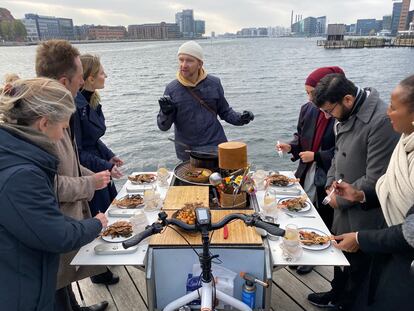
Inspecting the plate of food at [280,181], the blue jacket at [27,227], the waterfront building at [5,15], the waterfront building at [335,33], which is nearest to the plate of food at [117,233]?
the blue jacket at [27,227]

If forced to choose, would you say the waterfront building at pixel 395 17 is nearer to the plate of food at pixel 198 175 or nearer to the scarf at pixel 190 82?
the scarf at pixel 190 82

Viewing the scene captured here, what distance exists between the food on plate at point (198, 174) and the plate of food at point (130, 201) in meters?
0.49

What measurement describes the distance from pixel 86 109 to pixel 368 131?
7.97ft

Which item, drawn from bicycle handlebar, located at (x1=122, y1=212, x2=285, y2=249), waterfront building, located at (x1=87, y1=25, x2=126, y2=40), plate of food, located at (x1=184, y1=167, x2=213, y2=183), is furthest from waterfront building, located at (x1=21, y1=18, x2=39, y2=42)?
bicycle handlebar, located at (x1=122, y1=212, x2=285, y2=249)

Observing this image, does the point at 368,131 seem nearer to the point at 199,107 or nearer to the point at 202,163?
the point at 202,163

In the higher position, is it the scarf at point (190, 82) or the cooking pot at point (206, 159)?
the scarf at point (190, 82)

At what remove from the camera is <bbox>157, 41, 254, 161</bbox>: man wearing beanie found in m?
3.80

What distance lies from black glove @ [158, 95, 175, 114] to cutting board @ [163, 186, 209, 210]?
107 centimetres

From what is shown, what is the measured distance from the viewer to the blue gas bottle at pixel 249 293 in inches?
85.7

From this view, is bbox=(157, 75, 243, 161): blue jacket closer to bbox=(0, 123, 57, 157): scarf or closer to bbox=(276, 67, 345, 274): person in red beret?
bbox=(276, 67, 345, 274): person in red beret

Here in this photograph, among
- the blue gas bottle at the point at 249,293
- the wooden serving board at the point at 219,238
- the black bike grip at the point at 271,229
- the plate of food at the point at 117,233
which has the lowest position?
the blue gas bottle at the point at 249,293

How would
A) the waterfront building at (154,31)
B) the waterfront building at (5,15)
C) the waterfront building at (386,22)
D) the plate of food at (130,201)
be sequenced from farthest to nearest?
the waterfront building at (386,22) → the waterfront building at (154,31) → the waterfront building at (5,15) → the plate of food at (130,201)

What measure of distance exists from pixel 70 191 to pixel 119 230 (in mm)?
457

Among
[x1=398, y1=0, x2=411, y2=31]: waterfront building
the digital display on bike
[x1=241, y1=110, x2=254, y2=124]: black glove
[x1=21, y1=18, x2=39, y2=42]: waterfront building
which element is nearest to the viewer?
the digital display on bike
